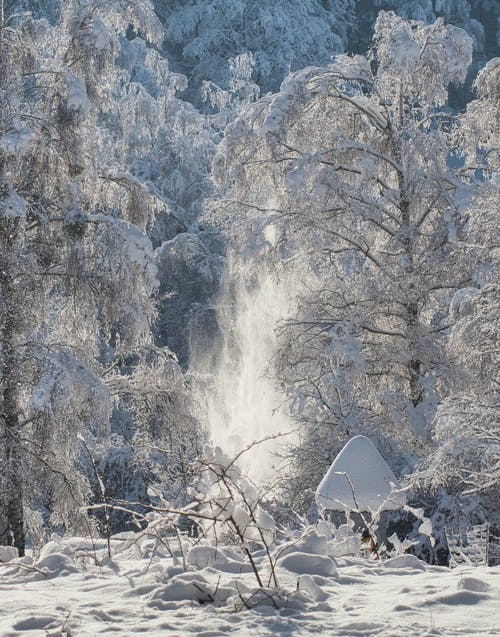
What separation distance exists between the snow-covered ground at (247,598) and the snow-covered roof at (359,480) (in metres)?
2.64

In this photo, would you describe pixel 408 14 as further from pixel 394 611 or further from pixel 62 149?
pixel 394 611

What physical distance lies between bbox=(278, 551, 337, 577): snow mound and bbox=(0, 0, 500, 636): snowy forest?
0.02 meters

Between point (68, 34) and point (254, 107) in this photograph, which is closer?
point (68, 34)

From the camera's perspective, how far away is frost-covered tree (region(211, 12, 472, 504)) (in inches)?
503

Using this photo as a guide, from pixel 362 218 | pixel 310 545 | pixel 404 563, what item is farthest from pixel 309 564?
pixel 362 218

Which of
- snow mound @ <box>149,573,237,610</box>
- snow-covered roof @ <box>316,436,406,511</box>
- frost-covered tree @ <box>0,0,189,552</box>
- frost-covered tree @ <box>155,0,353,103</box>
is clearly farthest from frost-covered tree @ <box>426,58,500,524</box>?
frost-covered tree @ <box>155,0,353,103</box>

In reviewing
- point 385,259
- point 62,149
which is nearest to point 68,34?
point 62,149

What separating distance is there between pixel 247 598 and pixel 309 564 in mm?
600

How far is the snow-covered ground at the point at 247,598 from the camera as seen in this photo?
251 centimetres

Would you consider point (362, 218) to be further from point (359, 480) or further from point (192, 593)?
point (192, 593)

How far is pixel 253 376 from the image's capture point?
1603cm

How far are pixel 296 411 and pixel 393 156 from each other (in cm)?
434

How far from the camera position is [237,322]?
17.9 metres

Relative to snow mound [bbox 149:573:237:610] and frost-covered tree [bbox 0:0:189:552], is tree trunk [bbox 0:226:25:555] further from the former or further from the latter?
snow mound [bbox 149:573:237:610]
